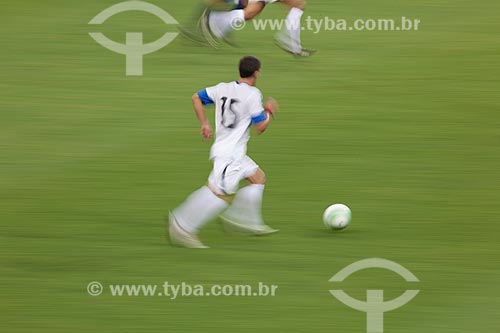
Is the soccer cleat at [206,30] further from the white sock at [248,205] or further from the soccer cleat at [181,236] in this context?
the soccer cleat at [181,236]

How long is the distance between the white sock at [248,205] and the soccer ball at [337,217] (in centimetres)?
65

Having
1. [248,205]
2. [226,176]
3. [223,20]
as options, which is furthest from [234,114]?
[223,20]

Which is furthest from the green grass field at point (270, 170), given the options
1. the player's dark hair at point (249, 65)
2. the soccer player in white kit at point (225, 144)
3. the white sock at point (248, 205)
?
the player's dark hair at point (249, 65)

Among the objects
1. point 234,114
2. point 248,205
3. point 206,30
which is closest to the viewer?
point 234,114

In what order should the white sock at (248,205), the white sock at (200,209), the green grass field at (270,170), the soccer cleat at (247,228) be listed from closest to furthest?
1. the green grass field at (270,170)
2. the white sock at (200,209)
3. the white sock at (248,205)
4. the soccer cleat at (247,228)

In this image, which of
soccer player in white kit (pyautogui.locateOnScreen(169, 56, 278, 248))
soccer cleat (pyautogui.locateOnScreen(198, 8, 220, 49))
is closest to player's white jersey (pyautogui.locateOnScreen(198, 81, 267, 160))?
soccer player in white kit (pyautogui.locateOnScreen(169, 56, 278, 248))

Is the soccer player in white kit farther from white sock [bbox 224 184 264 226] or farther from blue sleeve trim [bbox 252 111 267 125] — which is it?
white sock [bbox 224 184 264 226]

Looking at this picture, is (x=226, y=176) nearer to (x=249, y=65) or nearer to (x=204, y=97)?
(x=204, y=97)

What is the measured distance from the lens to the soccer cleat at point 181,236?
10633 mm

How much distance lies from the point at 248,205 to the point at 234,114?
2.90ft

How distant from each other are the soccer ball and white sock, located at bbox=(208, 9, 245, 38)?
19.7ft

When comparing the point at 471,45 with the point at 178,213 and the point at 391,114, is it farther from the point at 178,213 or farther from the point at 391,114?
the point at 178,213

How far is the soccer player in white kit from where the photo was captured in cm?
1055

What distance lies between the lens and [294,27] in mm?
16234
